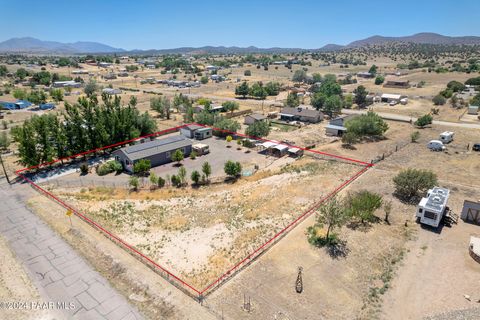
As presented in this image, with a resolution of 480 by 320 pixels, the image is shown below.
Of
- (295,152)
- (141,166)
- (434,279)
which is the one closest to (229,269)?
(434,279)

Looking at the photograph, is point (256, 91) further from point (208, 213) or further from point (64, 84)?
point (64, 84)

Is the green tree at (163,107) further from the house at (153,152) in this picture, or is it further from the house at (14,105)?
the house at (14,105)

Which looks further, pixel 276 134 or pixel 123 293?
pixel 276 134

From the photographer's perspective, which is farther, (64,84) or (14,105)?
(64,84)

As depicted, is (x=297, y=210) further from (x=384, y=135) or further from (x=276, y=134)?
(x=384, y=135)

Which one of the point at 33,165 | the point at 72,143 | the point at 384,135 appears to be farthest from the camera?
the point at 384,135

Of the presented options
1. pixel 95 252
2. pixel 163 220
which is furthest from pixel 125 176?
pixel 95 252

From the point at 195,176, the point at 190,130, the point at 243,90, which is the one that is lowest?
the point at 195,176

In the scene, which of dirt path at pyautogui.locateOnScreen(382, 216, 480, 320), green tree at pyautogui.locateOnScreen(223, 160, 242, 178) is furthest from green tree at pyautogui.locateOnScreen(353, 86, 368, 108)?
dirt path at pyautogui.locateOnScreen(382, 216, 480, 320)
